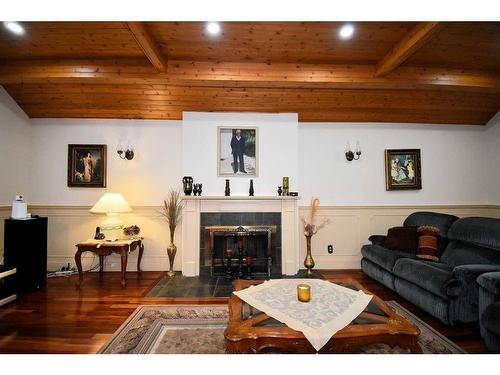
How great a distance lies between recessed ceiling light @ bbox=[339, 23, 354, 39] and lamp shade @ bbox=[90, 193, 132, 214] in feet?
12.1

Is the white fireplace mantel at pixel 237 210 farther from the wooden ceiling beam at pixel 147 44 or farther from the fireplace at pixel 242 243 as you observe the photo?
the wooden ceiling beam at pixel 147 44

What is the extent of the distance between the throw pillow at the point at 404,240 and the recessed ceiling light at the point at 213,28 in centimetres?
361

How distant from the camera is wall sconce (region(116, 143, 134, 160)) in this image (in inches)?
163

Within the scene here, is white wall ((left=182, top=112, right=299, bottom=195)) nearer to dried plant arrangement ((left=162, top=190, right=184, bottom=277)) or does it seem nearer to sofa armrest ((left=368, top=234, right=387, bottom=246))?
dried plant arrangement ((left=162, top=190, right=184, bottom=277))

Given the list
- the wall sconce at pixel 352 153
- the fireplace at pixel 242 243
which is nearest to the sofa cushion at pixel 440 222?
the wall sconce at pixel 352 153

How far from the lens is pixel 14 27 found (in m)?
2.78

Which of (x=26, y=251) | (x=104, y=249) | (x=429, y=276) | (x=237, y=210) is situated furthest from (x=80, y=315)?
(x=429, y=276)

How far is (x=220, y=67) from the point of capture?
10.6 feet

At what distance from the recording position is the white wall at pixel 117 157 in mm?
4219

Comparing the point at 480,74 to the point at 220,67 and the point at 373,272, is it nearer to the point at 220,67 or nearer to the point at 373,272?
the point at 373,272

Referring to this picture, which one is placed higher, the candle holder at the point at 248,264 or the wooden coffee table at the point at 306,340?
the wooden coffee table at the point at 306,340

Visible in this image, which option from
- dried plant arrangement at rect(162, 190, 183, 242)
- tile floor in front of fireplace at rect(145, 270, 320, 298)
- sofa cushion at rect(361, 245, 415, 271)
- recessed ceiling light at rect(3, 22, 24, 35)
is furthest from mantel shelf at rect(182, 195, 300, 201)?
recessed ceiling light at rect(3, 22, 24, 35)

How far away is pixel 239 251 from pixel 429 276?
2426 mm

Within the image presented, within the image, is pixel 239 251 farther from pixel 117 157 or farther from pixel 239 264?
pixel 117 157
